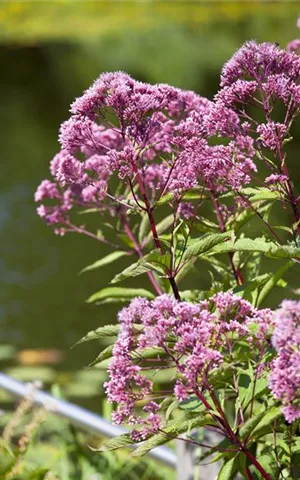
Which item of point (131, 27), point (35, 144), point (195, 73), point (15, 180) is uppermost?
point (131, 27)

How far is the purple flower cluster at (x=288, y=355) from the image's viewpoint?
3.44 feet

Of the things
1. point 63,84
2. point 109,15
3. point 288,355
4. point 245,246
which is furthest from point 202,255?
point 109,15

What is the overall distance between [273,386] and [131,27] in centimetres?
3776

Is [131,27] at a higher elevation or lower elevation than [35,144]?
higher

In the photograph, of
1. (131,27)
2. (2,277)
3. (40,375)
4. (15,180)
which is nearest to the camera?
(40,375)

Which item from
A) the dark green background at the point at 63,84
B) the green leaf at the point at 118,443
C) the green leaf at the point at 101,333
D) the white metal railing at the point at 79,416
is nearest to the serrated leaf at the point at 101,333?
the green leaf at the point at 101,333

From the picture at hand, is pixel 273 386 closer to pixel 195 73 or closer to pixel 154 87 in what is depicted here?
pixel 154 87

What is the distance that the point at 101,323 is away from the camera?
323 inches

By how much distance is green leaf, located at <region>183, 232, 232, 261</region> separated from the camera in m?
1.33

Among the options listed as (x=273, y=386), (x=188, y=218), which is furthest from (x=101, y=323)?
(x=273, y=386)

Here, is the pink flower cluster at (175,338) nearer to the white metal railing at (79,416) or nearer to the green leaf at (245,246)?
the green leaf at (245,246)

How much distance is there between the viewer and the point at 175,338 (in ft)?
4.25

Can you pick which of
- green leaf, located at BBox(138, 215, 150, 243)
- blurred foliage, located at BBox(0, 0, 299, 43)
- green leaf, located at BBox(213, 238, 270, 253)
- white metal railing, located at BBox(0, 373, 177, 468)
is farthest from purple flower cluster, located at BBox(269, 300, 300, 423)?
blurred foliage, located at BBox(0, 0, 299, 43)

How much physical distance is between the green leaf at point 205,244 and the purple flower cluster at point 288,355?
27 cm
